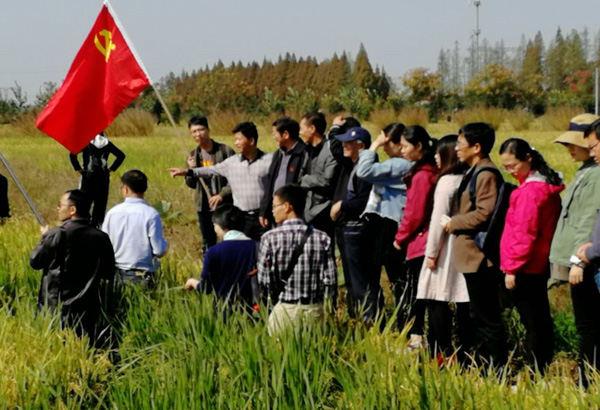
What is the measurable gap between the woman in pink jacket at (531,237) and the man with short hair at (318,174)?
1.74 metres

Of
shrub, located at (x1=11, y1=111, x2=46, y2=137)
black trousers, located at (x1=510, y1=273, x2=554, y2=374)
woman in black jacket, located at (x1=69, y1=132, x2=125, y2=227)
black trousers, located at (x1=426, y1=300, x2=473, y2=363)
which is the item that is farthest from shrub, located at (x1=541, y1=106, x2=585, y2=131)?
black trousers, located at (x1=510, y1=273, x2=554, y2=374)

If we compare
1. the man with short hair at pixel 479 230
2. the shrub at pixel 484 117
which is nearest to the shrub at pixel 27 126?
the shrub at pixel 484 117

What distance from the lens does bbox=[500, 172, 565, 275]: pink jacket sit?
5.07 metres

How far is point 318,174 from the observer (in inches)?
266

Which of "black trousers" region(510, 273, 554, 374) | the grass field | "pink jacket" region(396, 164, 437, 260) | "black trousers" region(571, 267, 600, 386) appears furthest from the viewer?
"pink jacket" region(396, 164, 437, 260)

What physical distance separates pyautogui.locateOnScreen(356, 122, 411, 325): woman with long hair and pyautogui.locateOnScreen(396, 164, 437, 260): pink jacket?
0.28 meters

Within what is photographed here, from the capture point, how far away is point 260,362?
4.43 metres

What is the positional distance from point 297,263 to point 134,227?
1.56m

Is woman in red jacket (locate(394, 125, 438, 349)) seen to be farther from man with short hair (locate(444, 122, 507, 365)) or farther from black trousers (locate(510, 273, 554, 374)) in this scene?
black trousers (locate(510, 273, 554, 374))

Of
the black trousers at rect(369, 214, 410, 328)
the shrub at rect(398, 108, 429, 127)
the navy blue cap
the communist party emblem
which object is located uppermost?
the communist party emblem

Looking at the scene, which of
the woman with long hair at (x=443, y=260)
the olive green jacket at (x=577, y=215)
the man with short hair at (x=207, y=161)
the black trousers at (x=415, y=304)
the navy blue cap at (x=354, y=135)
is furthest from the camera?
the man with short hair at (x=207, y=161)

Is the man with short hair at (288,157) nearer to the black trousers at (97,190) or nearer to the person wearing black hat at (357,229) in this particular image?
the person wearing black hat at (357,229)

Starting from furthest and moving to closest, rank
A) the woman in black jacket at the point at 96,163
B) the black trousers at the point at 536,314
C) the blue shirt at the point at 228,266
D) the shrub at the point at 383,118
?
1. the shrub at the point at 383,118
2. the woman in black jacket at the point at 96,163
3. the blue shirt at the point at 228,266
4. the black trousers at the point at 536,314

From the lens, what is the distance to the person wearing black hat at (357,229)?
256 inches
